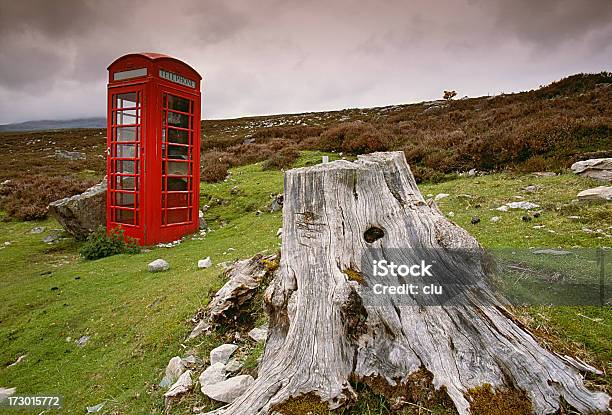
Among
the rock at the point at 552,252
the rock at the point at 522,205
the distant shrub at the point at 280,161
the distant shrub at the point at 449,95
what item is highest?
the distant shrub at the point at 449,95

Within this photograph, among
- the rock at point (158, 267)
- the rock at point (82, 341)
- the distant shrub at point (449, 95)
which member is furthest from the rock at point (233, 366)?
the distant shrub at point (449, 95)

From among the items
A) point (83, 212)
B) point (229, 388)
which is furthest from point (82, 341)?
point (83, 212)

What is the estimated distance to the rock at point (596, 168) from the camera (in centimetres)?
908

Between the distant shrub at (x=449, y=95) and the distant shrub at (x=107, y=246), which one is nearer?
the distant shrub at (x=107, y=246)

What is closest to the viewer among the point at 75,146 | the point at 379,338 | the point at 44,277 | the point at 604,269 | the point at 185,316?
the point at 379,338

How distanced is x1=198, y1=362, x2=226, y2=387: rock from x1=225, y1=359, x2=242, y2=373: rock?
0.18 ft

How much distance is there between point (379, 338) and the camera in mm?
3486

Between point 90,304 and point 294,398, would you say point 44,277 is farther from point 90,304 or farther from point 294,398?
point 294,398

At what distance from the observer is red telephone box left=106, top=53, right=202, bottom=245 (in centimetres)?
1149

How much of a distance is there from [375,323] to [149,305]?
4764 millimetres

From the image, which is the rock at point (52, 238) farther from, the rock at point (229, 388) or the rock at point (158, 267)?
the rock at point (229, 388)

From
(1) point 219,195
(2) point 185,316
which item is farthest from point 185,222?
(2) point 185,316

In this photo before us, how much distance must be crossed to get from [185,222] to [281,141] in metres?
14.3

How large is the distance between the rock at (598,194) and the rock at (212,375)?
7613 mm
